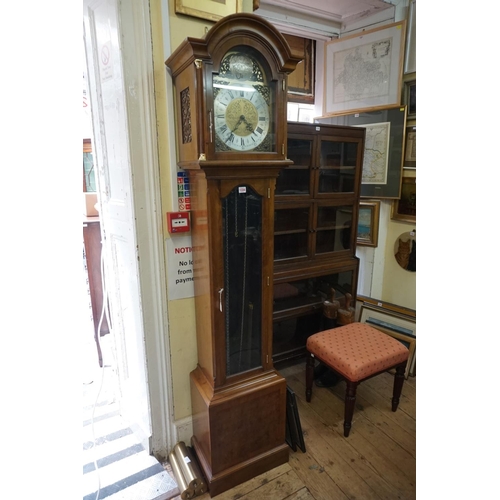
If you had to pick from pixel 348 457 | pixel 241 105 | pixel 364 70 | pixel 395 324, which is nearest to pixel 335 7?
pixel 364 70

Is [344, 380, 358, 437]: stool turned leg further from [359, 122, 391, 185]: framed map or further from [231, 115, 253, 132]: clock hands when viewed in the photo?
[359, 122, 391, 185]: framed map

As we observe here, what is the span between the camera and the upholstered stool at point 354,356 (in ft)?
5.65

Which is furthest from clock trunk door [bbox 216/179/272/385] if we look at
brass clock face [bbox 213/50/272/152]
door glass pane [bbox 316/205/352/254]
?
door glass pane [bbox 316/205/352/254]

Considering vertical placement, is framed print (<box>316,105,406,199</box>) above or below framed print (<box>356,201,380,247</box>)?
above

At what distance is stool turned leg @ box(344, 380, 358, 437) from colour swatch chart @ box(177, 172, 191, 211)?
47.2 inches

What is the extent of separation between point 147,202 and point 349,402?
140 centimetres

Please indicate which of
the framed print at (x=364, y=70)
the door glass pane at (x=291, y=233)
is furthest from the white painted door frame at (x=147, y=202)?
the framed print at (x=364, y=70)

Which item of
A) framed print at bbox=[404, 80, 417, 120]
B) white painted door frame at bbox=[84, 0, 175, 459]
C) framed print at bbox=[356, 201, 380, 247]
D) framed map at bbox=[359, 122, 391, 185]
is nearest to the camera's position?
white painted door frame at bbox=[84, 0, 175, 459]

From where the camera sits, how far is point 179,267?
4.99ft

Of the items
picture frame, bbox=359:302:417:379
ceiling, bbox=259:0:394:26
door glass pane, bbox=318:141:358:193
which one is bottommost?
picture frame, bbox=359:302:417:379

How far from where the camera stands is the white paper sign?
1.49 m

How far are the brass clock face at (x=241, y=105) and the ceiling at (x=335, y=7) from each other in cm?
142
